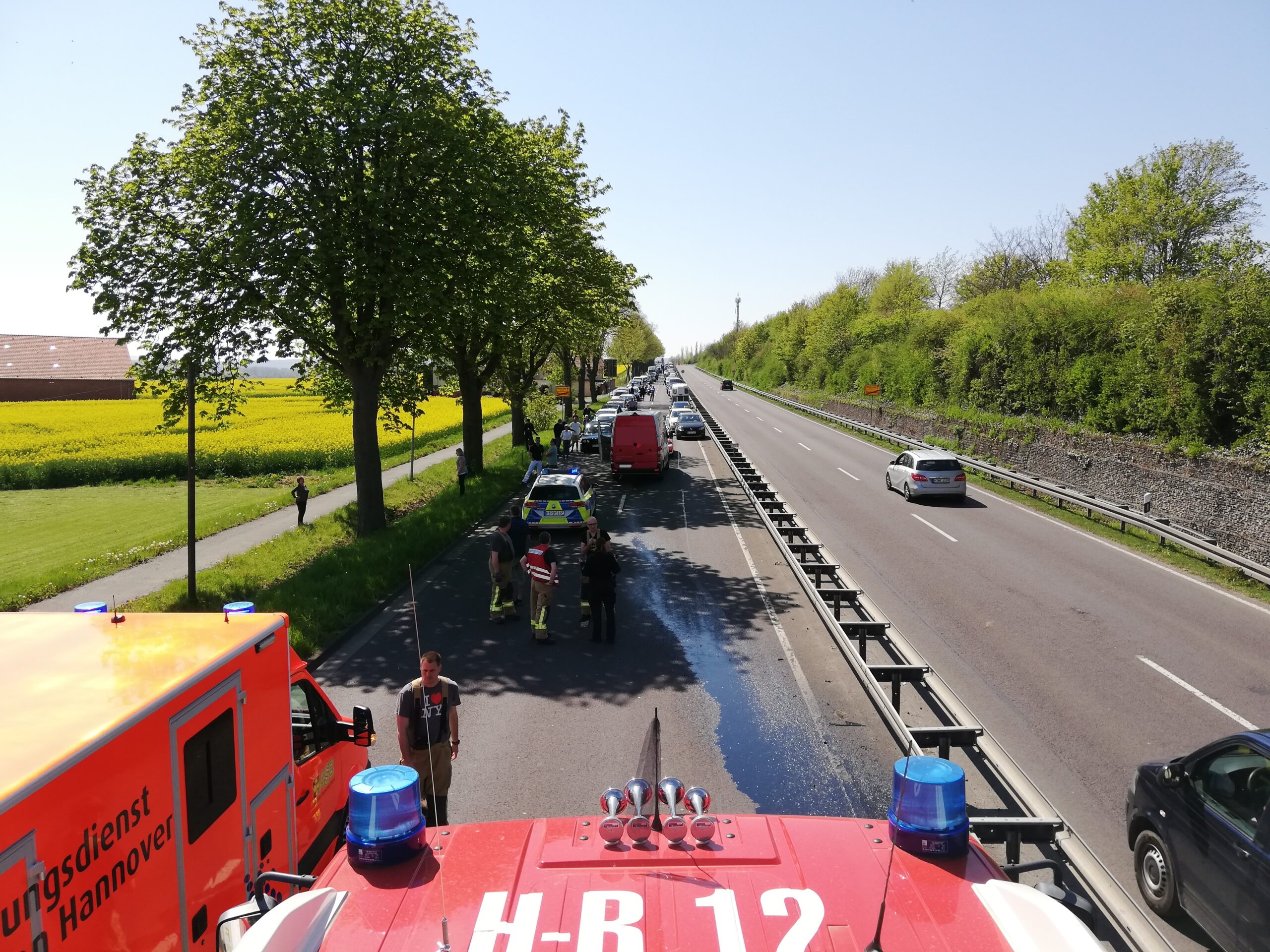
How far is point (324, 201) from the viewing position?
18.7 meters

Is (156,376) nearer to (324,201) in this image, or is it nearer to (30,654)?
(324,201)

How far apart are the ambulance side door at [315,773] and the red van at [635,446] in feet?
75.0

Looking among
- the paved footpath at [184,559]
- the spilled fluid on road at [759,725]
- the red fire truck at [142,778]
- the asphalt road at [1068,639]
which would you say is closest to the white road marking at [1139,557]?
the asphalt road at [1068,639]

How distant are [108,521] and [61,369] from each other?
207 feet

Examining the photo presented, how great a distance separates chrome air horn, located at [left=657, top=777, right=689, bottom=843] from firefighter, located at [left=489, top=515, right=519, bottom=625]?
33.8 ft

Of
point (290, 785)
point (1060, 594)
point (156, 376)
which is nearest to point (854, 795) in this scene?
point (290, 785)

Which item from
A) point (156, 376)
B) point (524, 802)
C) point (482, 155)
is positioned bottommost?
point (524, 802)

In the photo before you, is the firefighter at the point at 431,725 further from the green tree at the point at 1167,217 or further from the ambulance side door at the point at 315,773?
the green tree at the point at 1167,217

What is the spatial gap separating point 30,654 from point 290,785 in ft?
6.32

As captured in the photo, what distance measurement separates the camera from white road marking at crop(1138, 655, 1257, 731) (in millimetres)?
9781

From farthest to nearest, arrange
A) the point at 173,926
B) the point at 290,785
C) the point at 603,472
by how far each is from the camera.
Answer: the point at 603,472, the point at 290,785, the point at 173,926

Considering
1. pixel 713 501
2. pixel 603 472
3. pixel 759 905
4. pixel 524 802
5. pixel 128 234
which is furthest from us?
pixel 603 472

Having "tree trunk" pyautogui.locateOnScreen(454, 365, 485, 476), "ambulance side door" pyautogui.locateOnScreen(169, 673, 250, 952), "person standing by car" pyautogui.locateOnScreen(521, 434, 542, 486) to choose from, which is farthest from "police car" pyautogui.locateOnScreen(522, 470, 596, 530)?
"ambulance side door" pyautogui.locateOnScreen(169, 673, 250, 952)

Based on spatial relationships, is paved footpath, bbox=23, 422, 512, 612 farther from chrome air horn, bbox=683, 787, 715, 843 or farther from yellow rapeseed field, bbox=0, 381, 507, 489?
chrome air horn, bbox=683, 787, 715, 843
